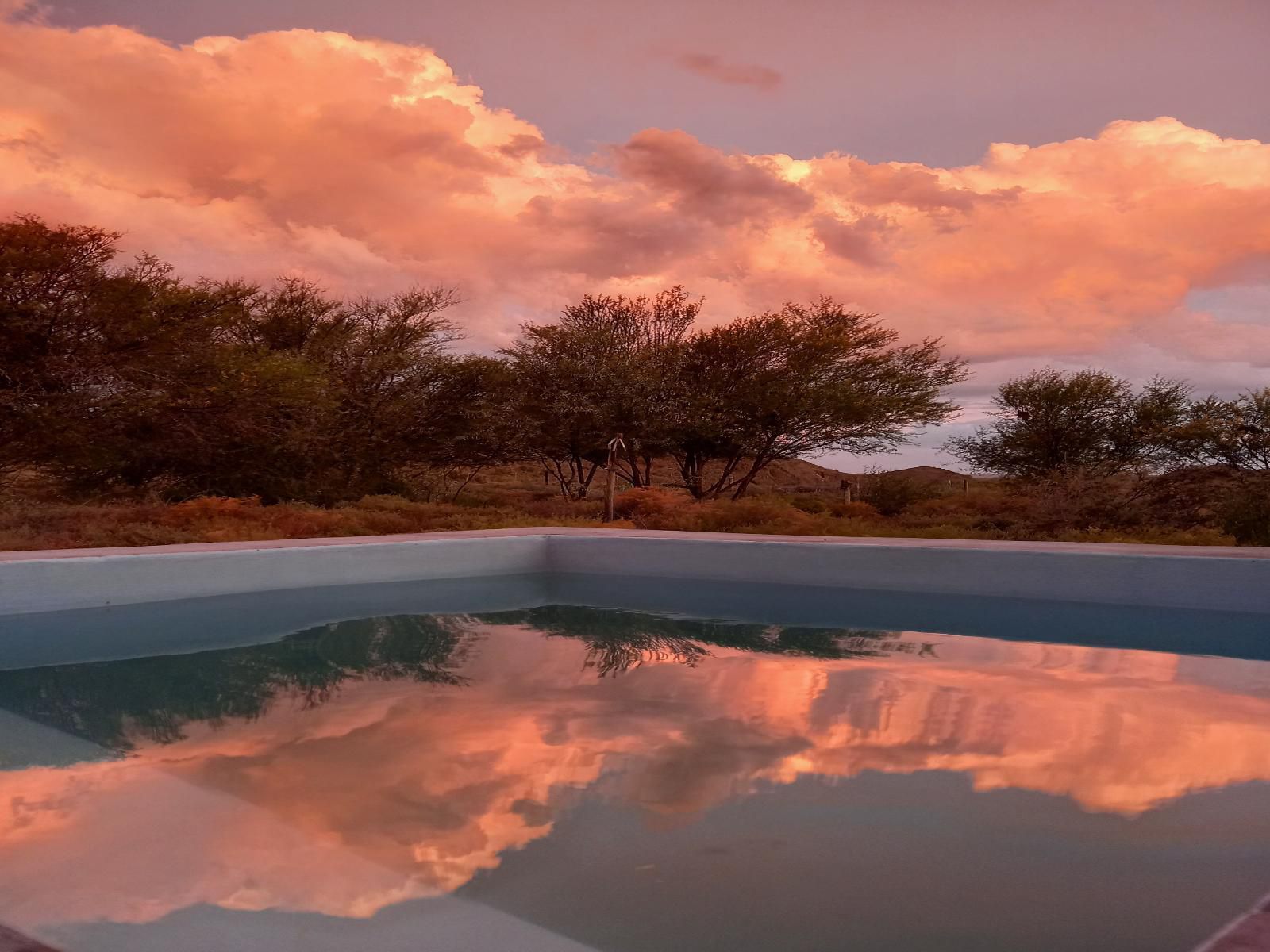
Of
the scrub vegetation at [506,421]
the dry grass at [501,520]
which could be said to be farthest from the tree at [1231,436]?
the dry grass at [501,520]

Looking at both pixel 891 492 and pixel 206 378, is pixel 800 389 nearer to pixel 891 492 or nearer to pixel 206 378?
pixel 891 492

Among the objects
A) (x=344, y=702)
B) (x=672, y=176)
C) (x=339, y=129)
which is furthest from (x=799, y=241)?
(x=344, y=702)

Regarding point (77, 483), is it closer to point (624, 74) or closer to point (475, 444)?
point (475, 444)

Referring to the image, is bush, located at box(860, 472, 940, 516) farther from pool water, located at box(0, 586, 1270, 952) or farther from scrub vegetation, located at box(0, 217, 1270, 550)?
pool water, located at box(0, 586, 1270, 952)

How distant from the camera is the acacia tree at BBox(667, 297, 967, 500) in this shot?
1814 cm

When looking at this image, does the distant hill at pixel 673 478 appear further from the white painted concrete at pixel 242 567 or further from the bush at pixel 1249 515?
the white painted concrete at pixel 242 567

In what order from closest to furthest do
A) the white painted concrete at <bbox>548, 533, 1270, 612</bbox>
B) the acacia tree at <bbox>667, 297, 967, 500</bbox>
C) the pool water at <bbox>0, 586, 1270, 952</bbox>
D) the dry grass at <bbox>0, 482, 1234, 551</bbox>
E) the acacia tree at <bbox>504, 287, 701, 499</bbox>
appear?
the pool water at <bbox>0, 586, 1270, 952</bbox>, the white painted concrete at <bbox>548, 533, 1270, 612</bbox>, the dry grass at <bbox>0, 482, 1234, 551</bbox>, the acacia tree at <bbox>504, 287, 701, 499</bbox>, the acacia tree at <bbox>667, 297, 967, 500</bbox>

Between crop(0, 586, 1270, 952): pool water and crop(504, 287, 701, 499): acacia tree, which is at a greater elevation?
crop(504, 287, 701, 499): acacia tree

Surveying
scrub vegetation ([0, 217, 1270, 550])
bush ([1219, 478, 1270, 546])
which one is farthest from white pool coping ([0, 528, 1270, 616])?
bush ([1219, 478, 1270, 546])

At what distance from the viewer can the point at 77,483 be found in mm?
14930

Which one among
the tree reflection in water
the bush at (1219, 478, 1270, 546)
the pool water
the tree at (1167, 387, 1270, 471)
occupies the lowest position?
the tree reflection in water

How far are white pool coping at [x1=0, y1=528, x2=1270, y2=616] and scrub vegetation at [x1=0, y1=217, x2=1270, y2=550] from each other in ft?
10.4

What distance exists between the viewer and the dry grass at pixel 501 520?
32.1ft

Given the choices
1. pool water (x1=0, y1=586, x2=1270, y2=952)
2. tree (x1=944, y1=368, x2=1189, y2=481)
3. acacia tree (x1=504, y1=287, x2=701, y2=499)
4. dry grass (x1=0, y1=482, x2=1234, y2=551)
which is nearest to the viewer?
pool water (x1=0, y1=586, x2=1270, y2=952)
